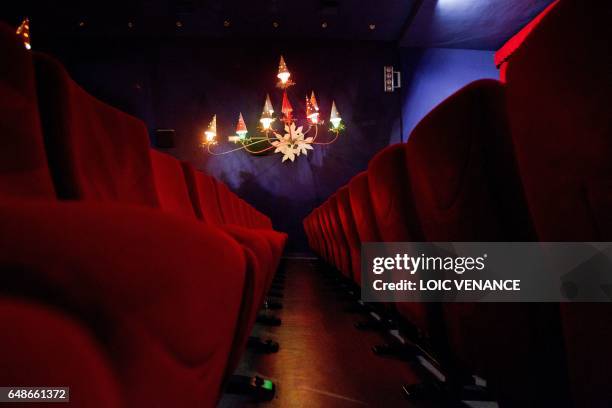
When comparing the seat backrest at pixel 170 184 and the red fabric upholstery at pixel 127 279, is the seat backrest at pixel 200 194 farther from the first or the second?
the red fabric upholstery at pixel 127 279

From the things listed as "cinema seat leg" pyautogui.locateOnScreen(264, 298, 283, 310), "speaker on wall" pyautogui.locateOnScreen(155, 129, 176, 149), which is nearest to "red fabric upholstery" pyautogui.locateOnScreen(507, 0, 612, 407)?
"cinema seat leg" pyautogui.locateOnScreen(264, 298, 283, 310)

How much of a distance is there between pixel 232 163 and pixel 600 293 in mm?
4059

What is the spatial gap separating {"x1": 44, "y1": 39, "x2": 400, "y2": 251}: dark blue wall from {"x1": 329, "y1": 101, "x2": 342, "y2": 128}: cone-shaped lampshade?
13 centimetres

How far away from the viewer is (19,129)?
0.30 meters

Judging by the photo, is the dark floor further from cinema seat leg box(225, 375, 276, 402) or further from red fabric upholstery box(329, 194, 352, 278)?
red fabric upholstery box(329, 194, 352, 278)

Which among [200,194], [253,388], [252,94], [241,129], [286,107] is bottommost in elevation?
[253,388]

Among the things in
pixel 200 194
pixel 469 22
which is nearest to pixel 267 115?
pixel 469 22

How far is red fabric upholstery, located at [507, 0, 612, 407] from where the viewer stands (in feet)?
0.85

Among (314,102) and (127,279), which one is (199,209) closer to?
(127,279)

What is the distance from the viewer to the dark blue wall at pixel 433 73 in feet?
13.8

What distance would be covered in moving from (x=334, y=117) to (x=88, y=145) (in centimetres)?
374

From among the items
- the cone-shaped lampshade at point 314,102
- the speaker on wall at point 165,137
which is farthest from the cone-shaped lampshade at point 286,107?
the speaker on wall at point 165,137

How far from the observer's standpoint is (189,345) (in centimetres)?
19

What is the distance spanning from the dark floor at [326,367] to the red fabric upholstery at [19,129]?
1.61 feet
